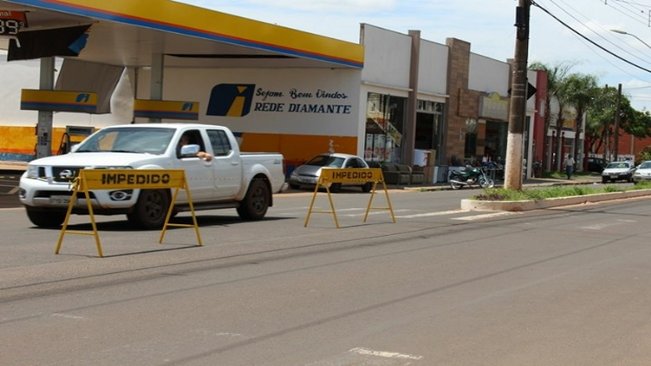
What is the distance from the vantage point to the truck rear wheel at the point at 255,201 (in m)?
17.2

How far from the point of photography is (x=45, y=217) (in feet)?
48.5

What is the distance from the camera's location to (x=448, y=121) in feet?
154

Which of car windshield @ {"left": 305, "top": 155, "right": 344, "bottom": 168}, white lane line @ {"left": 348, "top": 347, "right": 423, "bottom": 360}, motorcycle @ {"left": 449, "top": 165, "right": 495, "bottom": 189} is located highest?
car windshield @ {"left": 305, "top": 155, "right": 344, "bottom": 168}

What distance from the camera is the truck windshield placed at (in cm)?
1502

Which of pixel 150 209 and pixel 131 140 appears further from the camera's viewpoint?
pixel 131 140

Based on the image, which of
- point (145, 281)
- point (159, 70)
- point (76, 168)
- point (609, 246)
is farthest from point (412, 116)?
point (145, 281)

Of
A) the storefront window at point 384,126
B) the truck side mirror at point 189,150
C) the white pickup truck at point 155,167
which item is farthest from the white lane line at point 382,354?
the storefront window at point 384,126

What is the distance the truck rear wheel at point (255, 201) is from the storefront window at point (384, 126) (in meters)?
22.2

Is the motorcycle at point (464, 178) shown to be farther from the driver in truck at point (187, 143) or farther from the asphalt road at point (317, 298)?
the driver in truck at point (187, 143)

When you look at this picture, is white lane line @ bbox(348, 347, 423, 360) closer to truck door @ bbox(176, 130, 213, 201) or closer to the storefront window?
truck door @ bbox(176, 130, 213, 201)

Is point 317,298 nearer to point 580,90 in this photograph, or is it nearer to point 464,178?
point 464,178

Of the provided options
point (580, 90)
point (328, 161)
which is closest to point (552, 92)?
point (580, 90)

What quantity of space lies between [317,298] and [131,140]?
7.13m

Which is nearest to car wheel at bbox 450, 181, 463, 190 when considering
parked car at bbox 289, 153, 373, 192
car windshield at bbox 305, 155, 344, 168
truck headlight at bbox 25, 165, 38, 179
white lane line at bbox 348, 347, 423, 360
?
parked car at bbox 289, 153, 373, 192
